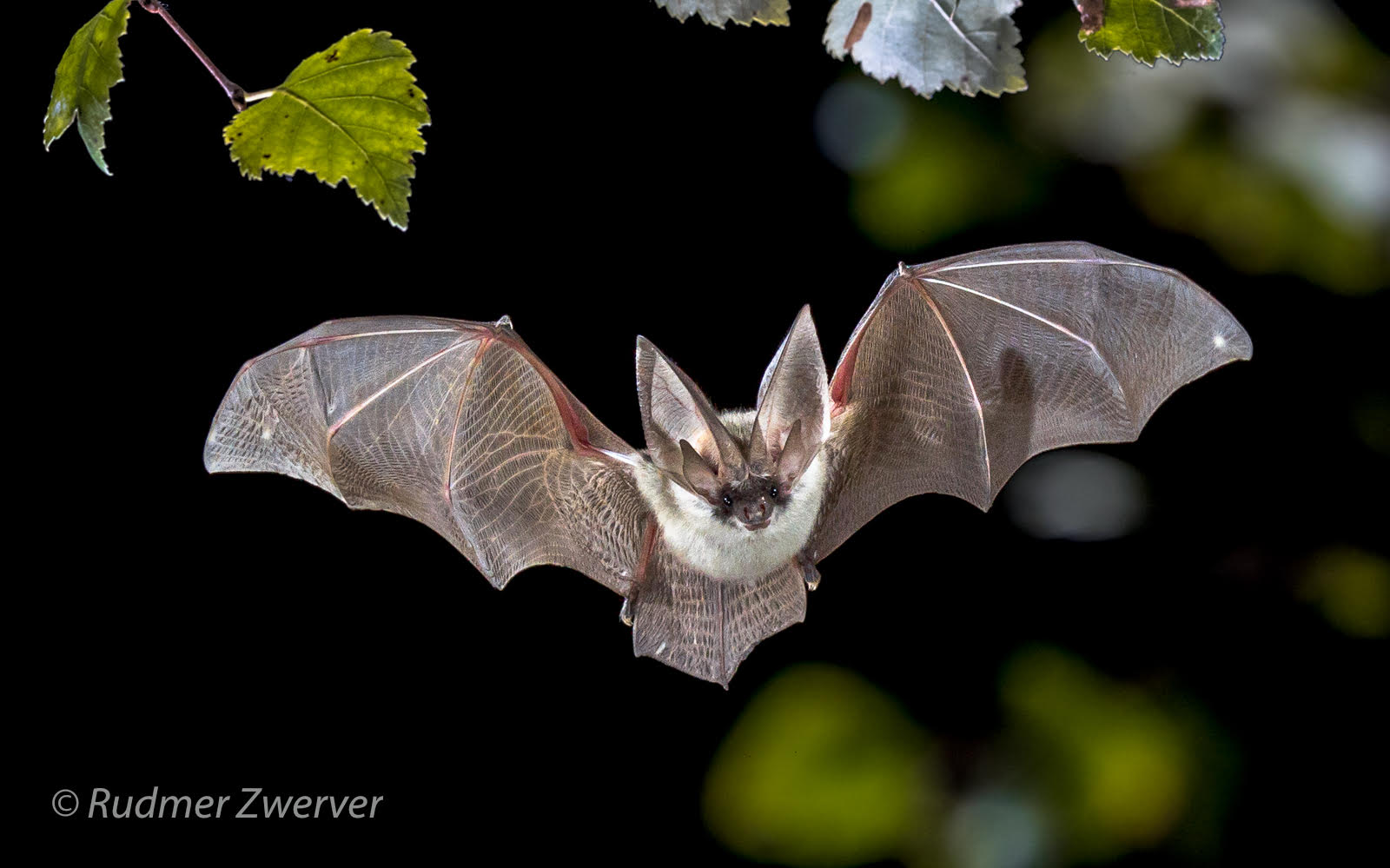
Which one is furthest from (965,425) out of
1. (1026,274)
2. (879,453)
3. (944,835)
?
(944,835)

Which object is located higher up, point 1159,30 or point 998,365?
point 1159,30

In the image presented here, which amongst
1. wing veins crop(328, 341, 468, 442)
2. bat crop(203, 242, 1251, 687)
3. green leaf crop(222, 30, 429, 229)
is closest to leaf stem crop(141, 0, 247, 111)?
green leaf crop(222, 30, 429, 229)

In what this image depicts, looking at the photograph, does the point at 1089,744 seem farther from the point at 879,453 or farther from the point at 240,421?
the point at 240,421

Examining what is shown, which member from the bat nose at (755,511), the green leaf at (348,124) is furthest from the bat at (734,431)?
the green leaf at (348,124)

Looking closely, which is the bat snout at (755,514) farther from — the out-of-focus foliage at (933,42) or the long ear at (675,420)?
the out-of-focus foliage at (933,42)

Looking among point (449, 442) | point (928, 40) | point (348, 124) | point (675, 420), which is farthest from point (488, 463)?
point (928, 40)

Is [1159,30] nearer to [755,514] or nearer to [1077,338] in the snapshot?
[1077,338]
